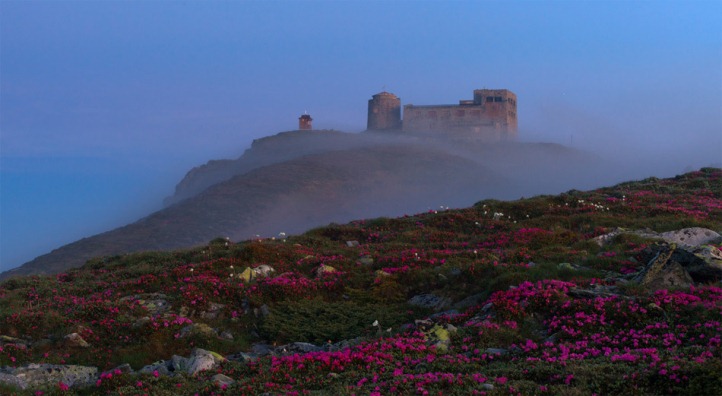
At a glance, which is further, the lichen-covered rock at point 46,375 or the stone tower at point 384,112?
the stone tower at point 384,112

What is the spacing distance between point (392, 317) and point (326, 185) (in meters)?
88.7

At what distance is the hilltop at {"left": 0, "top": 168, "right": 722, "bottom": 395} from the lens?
10531 millimetres

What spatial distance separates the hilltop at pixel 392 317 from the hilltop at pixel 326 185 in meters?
28.8

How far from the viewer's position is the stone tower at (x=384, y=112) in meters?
180

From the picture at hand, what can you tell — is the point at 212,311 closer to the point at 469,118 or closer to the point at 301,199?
the point at 301,199

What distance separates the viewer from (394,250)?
2573cm

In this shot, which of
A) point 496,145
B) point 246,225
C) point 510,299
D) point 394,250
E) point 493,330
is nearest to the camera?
point 493,330

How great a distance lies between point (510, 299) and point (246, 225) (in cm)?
6660

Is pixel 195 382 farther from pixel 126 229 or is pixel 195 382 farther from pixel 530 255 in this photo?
pixel 126 229

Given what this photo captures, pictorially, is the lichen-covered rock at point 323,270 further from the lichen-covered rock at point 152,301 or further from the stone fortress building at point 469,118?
the stone fortress building at point 469,118

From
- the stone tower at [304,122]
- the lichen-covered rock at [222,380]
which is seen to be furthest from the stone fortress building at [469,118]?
the lichen-covered rock at [222,380]

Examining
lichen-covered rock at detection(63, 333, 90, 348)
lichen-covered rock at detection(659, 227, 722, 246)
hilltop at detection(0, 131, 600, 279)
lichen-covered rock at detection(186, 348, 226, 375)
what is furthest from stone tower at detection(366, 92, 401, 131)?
lichen-covered rock at detection(186, 348, 226, 375)

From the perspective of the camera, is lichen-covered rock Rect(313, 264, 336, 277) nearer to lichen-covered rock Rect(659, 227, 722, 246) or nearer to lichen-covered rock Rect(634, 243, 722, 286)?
lichen-covered rock Rect(634, 243, 722, 286)

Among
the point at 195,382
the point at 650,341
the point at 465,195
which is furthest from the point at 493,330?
the point at 465,195
